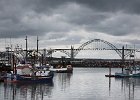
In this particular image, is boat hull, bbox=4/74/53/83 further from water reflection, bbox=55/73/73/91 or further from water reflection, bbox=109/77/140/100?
water reflection, bbox=109/77/140/100

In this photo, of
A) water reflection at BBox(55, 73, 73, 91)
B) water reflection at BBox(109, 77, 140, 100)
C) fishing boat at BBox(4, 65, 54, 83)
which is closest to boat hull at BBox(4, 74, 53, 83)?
fishing boat at BBox(4, 65, 54, 83)

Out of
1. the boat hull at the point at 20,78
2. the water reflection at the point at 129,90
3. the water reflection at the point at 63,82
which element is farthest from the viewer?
the boat hull at the point at 20,78

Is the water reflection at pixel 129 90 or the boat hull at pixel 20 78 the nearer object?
the water reflection at pixel 129 90

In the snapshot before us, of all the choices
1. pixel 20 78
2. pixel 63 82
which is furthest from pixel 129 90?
pixel 20 78

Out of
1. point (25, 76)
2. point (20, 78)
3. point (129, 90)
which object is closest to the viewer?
point (129, 90)

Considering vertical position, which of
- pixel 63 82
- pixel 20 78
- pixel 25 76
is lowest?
pixel 63 82

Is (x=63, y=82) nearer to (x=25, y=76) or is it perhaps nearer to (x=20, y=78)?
(x=25, y=76)

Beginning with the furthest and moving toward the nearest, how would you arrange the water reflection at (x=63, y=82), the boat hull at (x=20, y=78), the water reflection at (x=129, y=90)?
the boat hull at (x=20, y=78) → the water reflection at (x=63, y=82) → the water reflection at (x=129, y=90)

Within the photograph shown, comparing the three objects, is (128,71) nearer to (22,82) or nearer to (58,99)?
(22,82)

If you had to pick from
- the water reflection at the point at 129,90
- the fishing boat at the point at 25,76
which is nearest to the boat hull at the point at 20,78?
the fishing boat at the point at 25,76

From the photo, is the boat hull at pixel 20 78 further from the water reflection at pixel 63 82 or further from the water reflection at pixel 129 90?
the water reflection at pixel 129 90

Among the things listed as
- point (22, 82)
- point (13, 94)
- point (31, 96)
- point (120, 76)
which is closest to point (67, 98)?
point (31, 96)

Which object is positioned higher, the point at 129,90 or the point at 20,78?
the point at 20,78

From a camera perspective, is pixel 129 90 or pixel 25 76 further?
pixel 25 76
